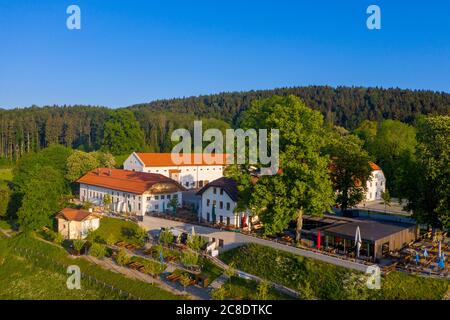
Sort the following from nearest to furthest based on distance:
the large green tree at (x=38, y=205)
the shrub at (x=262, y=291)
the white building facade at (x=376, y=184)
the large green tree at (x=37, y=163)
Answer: the shrub at (x=262, y=291), the large green tree at (x=38, y=205), the large green tree at (x=37, y=163), the white building facade at (x=376, y=184)

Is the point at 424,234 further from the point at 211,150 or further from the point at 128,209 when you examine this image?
the point at 211,150

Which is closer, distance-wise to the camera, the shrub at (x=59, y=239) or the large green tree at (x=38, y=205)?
the shrub at (x=59, y=239)

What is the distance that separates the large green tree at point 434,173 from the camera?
29469 millimetres

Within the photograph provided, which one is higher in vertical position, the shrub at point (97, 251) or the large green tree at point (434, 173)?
the large green tree at point (434, 173)

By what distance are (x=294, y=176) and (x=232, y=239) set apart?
869 cm

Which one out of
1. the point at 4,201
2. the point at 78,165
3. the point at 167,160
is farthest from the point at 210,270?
the point at 78,165

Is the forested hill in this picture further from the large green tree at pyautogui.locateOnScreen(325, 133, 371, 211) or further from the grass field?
the grass field

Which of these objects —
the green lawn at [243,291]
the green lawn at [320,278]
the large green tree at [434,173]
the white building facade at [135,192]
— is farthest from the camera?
the white building facade at [135,192]

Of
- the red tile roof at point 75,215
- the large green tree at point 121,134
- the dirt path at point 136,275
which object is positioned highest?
the large green tree at point 121,134

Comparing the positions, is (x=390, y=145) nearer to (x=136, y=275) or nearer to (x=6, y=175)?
(x=136, y=275)

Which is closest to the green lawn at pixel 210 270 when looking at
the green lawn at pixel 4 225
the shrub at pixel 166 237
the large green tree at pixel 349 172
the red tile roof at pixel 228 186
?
the shrub at pixel 166 237

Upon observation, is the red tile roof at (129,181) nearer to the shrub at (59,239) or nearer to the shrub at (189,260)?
the shrub at (59,239)

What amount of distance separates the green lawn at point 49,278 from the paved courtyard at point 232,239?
347 inches
